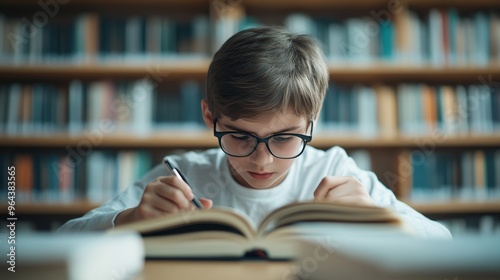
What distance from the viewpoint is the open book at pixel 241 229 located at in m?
0.66

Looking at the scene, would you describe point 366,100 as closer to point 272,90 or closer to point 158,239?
point 272,90

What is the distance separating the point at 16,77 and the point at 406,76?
1.91 m

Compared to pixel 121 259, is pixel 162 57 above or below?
above

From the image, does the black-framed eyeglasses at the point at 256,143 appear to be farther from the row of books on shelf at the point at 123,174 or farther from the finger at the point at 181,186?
the row of books on shelf at the point at 123,174

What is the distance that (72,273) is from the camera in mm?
387

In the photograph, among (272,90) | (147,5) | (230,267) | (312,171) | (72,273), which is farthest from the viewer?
(147,5)

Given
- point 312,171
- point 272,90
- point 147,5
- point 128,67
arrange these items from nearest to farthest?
point 272,90, point 312,171, point 128,67, point 147,5

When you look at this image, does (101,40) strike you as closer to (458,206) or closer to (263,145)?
(263,145)

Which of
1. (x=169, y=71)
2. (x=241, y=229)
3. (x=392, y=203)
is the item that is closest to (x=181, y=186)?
(x=241, y=229)

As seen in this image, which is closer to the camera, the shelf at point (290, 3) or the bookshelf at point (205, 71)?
the bookshelf at point (205, 71)

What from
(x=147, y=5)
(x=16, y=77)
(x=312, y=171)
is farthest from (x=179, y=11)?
(x=312, y=171)

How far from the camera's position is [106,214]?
938 mm

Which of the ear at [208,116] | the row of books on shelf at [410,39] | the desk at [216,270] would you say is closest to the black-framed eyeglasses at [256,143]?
the ear at [208,116]

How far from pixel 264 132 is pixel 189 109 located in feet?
4.05
